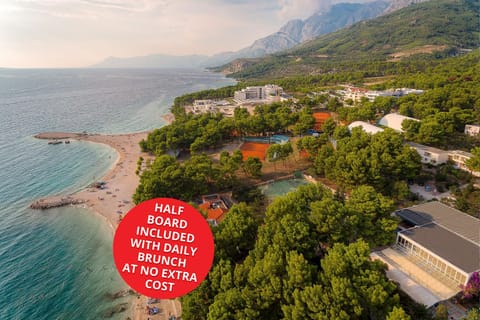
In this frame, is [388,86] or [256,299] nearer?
[256,299]

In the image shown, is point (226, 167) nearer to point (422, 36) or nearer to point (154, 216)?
point (154, 216)

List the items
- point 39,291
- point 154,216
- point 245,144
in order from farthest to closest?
point 245,144 < point 39,291 < point 154,216

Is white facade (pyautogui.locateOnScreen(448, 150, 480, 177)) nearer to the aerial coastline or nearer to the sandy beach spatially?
the sandy beach

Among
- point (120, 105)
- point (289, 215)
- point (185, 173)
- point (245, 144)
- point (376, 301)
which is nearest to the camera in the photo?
point (376, 301)

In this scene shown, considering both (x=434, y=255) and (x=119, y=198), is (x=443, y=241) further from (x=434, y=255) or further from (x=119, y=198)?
(x=119, y=198)

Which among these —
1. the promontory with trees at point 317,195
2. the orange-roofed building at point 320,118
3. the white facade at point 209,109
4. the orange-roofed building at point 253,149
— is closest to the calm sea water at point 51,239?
the promontory with trees at point 317,195

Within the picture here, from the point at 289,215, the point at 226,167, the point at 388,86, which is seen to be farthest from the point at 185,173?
the point at 388,86

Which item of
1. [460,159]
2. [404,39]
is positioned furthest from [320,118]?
[404,39]

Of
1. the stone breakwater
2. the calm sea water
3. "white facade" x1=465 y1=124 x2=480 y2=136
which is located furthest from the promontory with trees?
the stone breakwater
